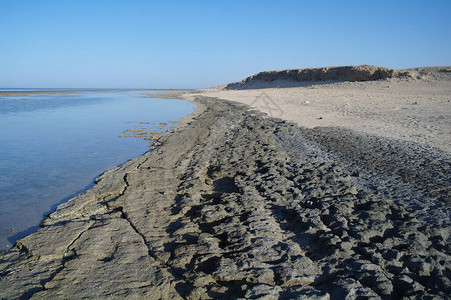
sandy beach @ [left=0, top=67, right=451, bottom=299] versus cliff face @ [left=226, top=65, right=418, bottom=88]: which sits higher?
cliff face @ [left=226, top=65, right=418, bottom=88]

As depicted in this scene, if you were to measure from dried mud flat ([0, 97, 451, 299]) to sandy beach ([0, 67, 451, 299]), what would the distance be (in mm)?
13

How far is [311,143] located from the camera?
6699 mm

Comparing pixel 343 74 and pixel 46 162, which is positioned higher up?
pixel 343 74

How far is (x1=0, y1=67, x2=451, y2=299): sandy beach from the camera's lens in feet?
7.39

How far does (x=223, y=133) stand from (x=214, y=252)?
615 centimetres

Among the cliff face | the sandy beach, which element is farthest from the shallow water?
the cliff face

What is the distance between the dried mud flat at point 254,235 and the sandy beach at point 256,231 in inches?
0.5

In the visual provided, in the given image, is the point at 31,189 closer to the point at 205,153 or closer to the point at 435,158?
the point at 205,153

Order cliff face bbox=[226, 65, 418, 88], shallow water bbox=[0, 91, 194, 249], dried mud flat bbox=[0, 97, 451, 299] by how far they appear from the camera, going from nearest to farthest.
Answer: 1. dried mud flat bbox=[0, 97, 451, 299]
2. shallow water bbox=[0, 91, 194, 249]
3. cliff face bbox=[226, 65, 418, 88]

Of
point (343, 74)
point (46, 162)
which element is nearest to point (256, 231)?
point (46, 162)

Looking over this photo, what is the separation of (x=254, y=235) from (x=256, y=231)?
0.25ft

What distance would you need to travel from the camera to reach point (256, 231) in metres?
2.95

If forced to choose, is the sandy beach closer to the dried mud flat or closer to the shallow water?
the dried mud flat

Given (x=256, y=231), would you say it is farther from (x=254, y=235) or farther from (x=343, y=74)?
(x=343, y=74)
